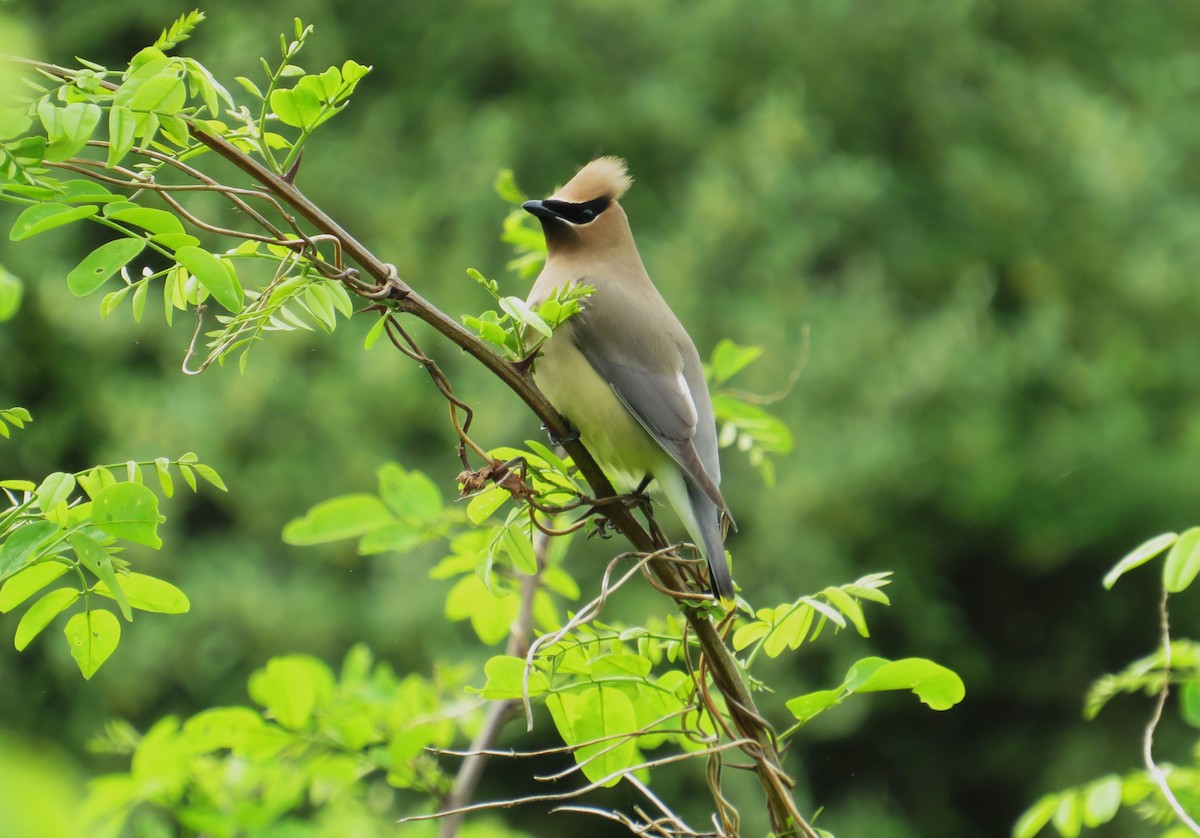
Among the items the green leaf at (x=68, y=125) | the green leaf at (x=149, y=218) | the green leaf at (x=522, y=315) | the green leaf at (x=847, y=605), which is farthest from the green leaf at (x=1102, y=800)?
the green leaf at (x=68, y=125)

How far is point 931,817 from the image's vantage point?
9.92m

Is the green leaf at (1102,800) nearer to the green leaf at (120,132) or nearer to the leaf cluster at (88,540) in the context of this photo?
the leaf cluster at (88,540)

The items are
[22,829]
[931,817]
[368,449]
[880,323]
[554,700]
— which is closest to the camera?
[22,829]

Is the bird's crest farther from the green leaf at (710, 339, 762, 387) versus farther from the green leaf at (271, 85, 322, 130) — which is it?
the green leaf at (271, 85, 322, 130)

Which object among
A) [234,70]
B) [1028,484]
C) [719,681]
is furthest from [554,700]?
[1028,484]

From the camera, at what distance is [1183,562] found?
149 cm

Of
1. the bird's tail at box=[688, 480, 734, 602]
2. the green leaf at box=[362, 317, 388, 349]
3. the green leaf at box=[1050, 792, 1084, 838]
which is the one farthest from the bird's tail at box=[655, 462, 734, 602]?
the green leaf at box=[362, 317, 388, 349]

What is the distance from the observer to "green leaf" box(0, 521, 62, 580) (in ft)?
3.94

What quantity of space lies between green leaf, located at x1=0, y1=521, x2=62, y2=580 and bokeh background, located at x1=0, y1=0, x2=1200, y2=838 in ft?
21.0

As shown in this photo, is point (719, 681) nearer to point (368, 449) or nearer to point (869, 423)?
point (368, 449)

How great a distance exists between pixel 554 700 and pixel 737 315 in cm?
744

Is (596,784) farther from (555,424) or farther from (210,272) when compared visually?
(210,272)

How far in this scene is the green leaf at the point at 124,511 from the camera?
126 centimetres

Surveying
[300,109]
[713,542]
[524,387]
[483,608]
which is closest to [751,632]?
[524,387]
